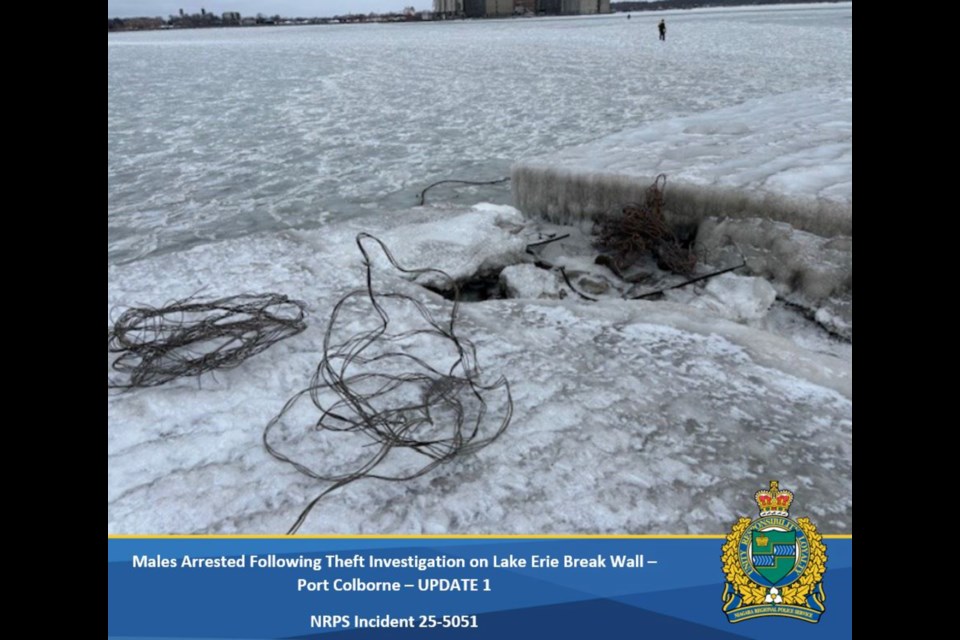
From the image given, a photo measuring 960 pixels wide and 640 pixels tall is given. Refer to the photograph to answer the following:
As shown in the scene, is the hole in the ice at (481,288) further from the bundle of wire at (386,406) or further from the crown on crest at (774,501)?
the crown on crest at (774,501)

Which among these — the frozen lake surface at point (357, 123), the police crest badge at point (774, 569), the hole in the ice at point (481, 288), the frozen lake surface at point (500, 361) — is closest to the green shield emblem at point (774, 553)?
the police crest badge at point (774, 569)

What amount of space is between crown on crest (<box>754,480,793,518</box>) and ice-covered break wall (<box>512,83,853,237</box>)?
2.38 m

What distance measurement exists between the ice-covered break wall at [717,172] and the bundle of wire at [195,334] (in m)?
2.59

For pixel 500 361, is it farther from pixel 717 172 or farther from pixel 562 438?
pixel 717 172

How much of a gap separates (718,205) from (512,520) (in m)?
3.07

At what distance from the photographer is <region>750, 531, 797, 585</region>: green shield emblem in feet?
5.33

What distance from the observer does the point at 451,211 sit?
488 centimetres

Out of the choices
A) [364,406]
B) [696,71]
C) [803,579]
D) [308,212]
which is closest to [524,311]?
[364,406]

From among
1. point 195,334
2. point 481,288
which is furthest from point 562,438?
point 481,288

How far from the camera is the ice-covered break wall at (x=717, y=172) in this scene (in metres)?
3.93

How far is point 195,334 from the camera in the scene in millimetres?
2844

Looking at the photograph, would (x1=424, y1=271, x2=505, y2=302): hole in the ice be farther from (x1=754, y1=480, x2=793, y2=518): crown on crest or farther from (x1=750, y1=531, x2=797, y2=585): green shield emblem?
(x1=750, y1=531, x2=797, y2=585): green shield emblem

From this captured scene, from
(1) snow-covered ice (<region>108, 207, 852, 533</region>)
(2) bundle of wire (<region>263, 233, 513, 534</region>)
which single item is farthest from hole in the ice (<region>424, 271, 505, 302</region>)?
(2) bundle of wire (<region>263, 233, 513, 534</region>)
